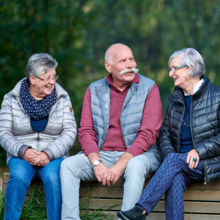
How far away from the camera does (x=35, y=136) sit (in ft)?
11.8

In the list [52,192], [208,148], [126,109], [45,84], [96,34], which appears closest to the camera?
[208,148]

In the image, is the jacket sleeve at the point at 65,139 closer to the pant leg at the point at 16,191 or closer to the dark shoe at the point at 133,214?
the pant leg at the point at 16,191

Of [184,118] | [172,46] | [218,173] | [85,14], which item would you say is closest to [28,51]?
[85,14]

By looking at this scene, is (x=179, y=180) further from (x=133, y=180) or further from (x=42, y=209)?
(x=42, y=209)

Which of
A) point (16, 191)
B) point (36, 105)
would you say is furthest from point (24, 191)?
point (36, 105)

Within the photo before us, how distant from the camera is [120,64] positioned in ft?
11.7

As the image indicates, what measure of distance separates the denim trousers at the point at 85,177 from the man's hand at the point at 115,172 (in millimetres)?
46

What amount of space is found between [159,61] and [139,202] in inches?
295

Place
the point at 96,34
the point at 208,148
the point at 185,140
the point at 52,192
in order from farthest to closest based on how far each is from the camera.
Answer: the point at 96,34, the point at 185,140, the point at 52,192, the point at 208,148

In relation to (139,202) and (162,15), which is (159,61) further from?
(139,202)

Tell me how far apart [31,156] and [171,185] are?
1184 millimetres

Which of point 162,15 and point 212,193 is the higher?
point 162,15

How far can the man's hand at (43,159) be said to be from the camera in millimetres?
3381

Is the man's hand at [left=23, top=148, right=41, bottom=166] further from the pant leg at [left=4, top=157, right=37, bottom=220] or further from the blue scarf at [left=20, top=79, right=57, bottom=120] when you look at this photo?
the blue scarf at [left=20, top=79, right=57, bottom=120]
